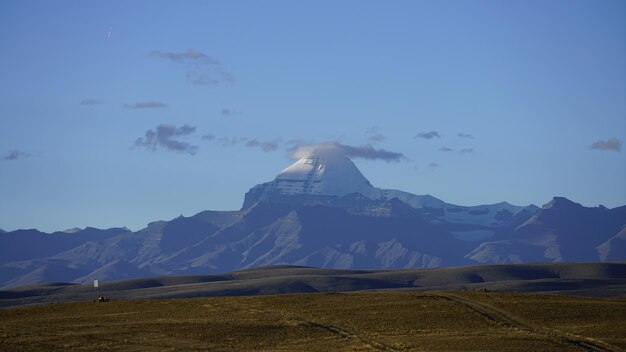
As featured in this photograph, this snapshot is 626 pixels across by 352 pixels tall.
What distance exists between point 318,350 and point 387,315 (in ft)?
57.4

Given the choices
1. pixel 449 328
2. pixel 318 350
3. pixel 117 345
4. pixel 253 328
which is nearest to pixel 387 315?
pixel 449 328

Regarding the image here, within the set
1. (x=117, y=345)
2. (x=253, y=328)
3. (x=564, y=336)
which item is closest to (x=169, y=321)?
(x=253, y=328)

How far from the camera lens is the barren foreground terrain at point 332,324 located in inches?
2808

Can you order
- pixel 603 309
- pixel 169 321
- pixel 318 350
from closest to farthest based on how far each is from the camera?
1. pixel 318 350
2. pixel 169 321
3. pixel 603 309

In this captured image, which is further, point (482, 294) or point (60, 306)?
point (482, 294)

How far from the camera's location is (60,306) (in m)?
92.9

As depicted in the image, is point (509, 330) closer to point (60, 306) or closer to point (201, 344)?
point (201, 344)

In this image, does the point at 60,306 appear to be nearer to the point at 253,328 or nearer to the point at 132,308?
the point at 132,308

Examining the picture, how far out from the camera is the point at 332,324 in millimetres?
81062

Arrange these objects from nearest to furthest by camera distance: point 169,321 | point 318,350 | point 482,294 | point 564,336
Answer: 1. point 318,350
2. point 564,336
3. point 169,321
4. point 482,294

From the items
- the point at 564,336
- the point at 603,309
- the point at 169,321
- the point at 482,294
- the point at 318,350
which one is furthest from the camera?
the point at 482,294

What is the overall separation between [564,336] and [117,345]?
96.4ft

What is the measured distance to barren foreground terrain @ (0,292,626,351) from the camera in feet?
234

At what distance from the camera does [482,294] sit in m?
99.1
